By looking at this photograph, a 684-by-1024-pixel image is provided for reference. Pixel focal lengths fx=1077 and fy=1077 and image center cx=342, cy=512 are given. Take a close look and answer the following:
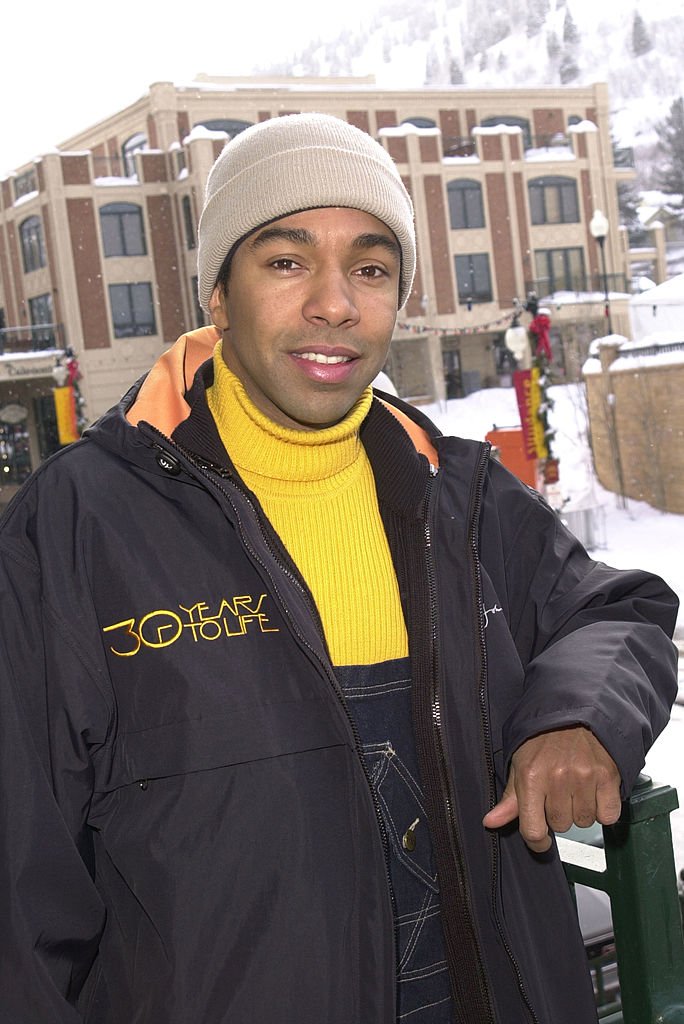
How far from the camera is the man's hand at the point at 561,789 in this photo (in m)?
1.13

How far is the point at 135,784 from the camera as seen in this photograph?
1.10 meters

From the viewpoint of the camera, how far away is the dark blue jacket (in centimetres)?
107

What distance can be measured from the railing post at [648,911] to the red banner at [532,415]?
1127cm

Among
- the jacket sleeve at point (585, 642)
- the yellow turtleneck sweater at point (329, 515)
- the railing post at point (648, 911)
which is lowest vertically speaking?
the railing post at point (648, 911)

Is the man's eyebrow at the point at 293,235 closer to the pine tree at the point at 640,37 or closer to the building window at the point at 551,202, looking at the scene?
the building window at the point at 551,202

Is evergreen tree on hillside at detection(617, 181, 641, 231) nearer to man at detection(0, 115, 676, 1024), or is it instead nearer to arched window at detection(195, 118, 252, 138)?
arched window at detection(195, 118, 252, 138)

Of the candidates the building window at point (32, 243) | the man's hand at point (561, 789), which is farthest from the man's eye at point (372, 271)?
the building window at point (32, 243)

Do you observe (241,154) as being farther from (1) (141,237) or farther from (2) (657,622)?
(1) (141,237)

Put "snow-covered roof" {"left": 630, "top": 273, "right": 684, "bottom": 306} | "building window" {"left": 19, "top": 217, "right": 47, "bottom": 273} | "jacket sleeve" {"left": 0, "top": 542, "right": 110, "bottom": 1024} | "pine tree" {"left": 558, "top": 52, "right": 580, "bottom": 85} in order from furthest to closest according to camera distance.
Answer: "pine tree" {"left": 558, "top": 52, "right": 580, "bottom": 85} → "building window" {"left": 19, "top": 217, "right": 47, "bottom": 273} → "snow-covered roof" {"left": 630, "top": 273, "right": 684, "bottom": 306} → "jacket sleeve" {"left": 0, "top": 542, "right": 110, "bottom": 1024}

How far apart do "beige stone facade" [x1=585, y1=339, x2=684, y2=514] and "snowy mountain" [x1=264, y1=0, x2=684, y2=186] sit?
1956cm

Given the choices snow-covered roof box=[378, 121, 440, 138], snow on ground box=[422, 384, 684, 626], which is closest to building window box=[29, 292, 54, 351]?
snow-covered roof box=[378, 121, 440, 138]

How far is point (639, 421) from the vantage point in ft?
47.3

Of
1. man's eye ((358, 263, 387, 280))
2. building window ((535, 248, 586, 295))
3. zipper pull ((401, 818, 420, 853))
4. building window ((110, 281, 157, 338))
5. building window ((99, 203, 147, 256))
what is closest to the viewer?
zipper pull ((401, 818, 420, 853))

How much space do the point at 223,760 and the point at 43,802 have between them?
0.18 meters
